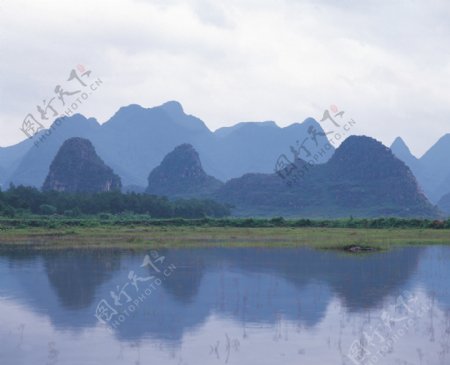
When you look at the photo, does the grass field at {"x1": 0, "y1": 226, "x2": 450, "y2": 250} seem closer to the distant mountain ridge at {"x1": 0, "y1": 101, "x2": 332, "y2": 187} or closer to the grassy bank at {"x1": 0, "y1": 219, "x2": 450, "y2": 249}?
the grassy bank at {"x1": 0, "y1": 219, "x2": 450, "y2": 249}

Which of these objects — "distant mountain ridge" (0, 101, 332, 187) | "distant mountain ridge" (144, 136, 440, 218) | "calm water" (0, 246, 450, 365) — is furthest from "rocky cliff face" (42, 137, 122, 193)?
"distant mountain ridge" (0, 101, 332, 187)

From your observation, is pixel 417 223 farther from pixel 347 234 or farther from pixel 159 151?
pixel 159 151

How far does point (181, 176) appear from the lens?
332 ft

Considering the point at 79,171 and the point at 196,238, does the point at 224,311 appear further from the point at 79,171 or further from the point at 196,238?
the point at 79,171

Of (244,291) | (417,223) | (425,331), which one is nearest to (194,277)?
(244,291)

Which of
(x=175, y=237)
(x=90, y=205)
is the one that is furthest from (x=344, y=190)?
(x=175, y=237)

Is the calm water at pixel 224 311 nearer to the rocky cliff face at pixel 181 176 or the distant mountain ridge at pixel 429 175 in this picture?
the rocky cliff face at pixel 181 176

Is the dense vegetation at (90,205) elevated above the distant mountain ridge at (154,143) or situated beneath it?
situated beneath
